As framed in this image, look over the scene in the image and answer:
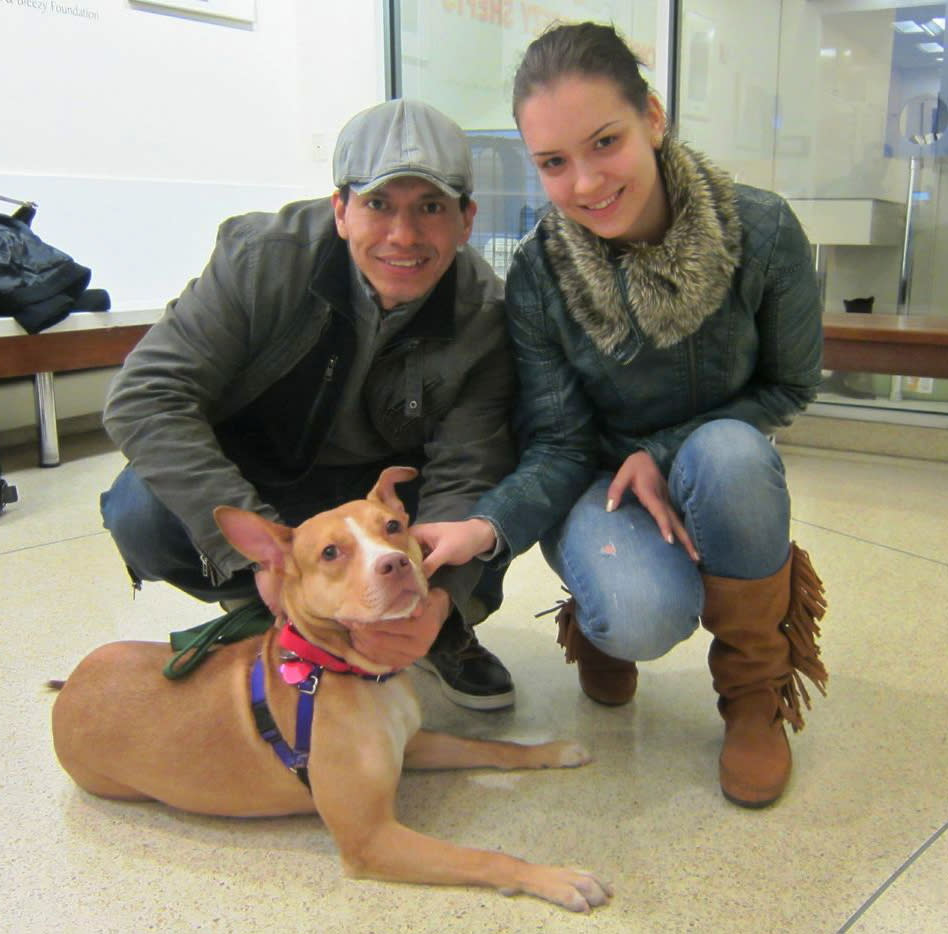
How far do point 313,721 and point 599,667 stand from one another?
0.63m

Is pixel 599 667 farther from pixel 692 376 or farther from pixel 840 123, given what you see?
pixel 840 123

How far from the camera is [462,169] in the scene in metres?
1.41

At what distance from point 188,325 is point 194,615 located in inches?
33.5

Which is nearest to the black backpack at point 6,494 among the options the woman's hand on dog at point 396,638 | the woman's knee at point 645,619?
the woman's hand on dog at point 396,638

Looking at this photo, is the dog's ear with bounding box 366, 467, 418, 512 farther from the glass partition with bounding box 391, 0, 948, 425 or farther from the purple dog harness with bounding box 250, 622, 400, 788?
the glass partition with bounding box 391, 0, 948, 425

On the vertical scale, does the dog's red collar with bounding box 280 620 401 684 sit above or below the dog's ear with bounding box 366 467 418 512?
below

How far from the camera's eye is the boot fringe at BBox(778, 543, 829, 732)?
4.71ft

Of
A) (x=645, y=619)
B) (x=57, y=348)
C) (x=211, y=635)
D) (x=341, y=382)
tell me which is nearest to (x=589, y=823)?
(x=645, y=619)

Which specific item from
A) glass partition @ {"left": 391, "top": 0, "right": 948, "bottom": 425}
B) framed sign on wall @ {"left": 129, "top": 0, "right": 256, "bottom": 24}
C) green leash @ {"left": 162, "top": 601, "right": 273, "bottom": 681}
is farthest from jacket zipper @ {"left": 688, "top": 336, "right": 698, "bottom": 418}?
framed sign on wall @ {"left": 129, "top": 0, "right": 256, "bottom": 24}

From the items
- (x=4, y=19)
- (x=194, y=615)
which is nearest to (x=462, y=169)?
(x=194, y=615)

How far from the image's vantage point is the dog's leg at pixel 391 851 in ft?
3.94

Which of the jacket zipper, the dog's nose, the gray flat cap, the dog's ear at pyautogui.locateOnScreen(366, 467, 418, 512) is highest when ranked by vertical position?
the gray flat cap

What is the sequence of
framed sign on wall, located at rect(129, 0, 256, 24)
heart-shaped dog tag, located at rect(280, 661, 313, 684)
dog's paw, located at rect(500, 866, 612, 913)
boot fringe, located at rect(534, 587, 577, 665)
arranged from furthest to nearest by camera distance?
framed sign on wall, located at rect(129, 0, 256, 24), boot fringe, located at rect(534, 587, 577, 665), heart-shaped dog tag, located at rect(280, 661, 313, 684), dog's paw, located at rect(500, 866, 612, 913)

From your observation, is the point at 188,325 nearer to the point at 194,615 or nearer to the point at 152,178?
the point at 194,615
